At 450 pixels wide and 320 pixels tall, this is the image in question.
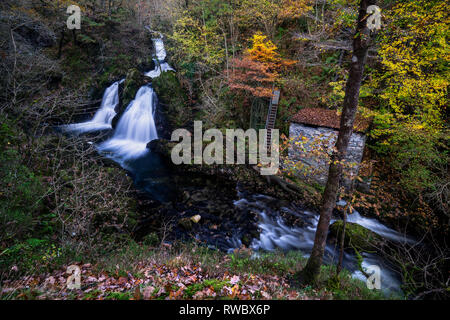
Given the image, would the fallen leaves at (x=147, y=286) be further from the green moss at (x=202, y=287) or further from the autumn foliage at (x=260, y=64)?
the autumn foliage at (x=260, y=64)


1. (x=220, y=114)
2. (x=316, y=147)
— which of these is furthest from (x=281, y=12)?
(x=316, y=147)

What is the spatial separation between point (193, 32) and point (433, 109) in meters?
15.8

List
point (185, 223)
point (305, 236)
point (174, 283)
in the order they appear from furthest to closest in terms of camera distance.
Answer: point (305, 236) → point (185, 223) → point (174, 283)

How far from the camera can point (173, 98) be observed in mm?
16219

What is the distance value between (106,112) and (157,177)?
974cm

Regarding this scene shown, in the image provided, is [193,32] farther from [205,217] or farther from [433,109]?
[433,109]

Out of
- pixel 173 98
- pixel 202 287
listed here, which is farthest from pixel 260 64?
pixel 202 287

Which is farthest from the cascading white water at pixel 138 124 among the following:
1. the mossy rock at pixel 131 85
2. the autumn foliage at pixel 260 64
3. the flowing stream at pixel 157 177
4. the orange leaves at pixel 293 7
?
the orange leaves at pixel 293 7

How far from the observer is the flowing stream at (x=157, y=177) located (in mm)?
7263

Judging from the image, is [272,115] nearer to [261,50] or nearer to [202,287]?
[261,50]

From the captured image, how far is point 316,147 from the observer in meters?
4.32

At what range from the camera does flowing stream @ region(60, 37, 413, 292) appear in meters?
7.26

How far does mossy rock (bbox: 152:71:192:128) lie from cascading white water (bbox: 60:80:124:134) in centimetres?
427
